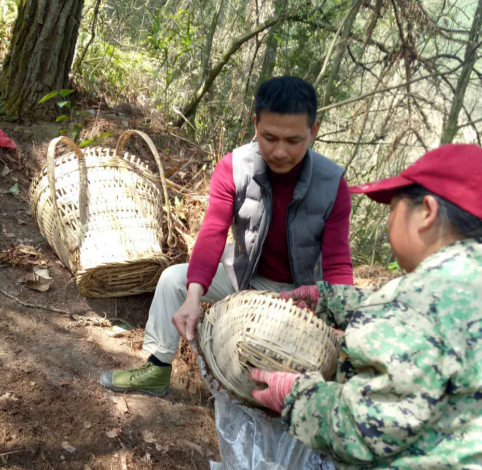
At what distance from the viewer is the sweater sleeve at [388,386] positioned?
116cm

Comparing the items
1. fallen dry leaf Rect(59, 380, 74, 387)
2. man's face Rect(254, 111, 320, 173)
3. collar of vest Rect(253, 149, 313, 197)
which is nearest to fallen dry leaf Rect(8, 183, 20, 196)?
fallen dry leaf Rect(59, 380, 74, 387)

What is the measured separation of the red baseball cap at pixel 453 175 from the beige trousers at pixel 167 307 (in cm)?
123

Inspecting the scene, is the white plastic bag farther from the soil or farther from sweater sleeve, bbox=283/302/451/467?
sweater sleeve, bbox=283/302/451/467

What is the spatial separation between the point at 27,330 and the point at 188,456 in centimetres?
107

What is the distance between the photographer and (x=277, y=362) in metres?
1.69

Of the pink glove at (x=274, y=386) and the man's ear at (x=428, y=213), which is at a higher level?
the man's ear at (x=428, y=213)

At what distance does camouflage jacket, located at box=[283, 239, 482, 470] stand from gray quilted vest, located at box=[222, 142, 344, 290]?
1.03 meters

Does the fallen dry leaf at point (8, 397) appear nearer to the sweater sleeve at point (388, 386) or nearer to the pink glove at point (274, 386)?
the pink glove at point (274, 386)

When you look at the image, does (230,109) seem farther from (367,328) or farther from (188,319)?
(367,328)

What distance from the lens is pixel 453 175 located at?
49.2 inches

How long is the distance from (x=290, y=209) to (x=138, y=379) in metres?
1.08

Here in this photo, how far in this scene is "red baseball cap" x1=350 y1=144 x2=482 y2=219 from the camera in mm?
1222

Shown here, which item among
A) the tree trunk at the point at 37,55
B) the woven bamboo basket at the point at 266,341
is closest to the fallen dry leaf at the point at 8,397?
the woven bamboo basket at the point at 266,341

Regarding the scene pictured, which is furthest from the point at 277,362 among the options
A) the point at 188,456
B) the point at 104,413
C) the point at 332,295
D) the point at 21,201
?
the point at 21,201
